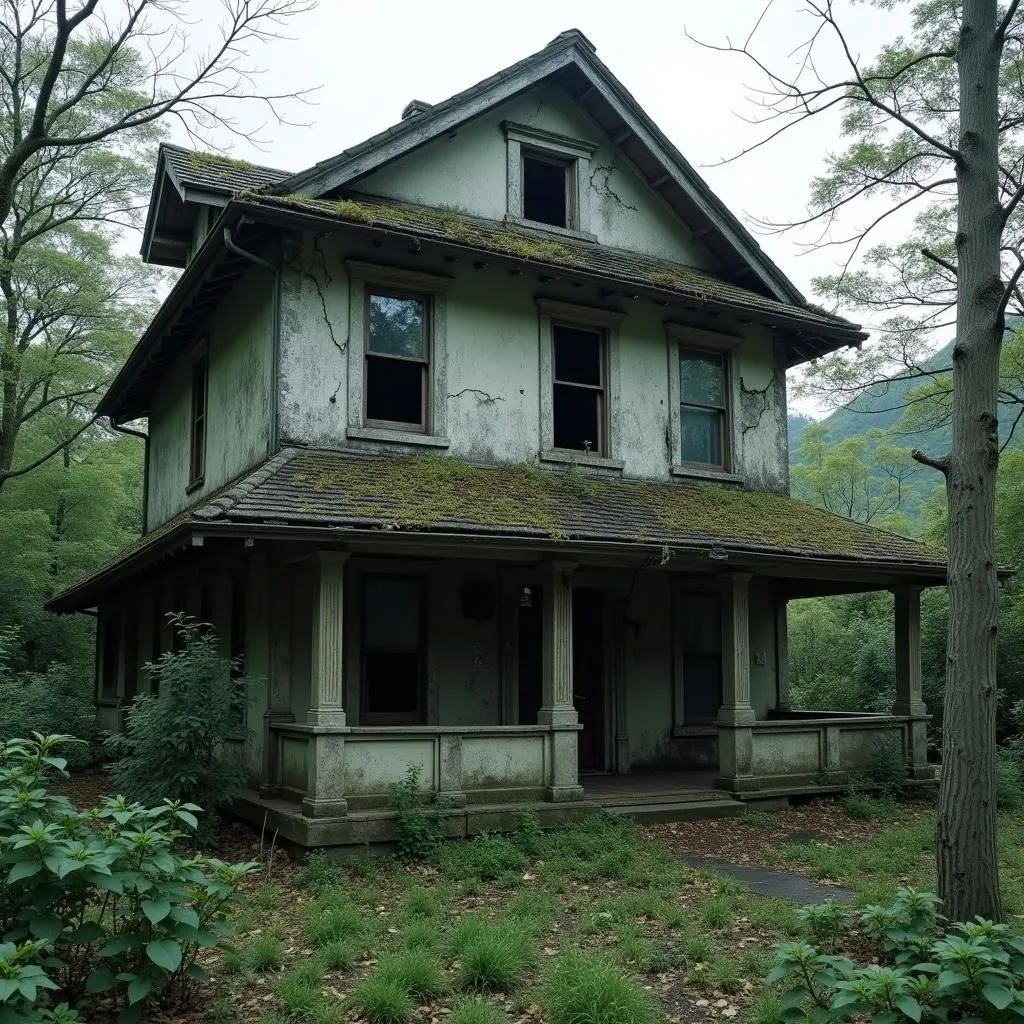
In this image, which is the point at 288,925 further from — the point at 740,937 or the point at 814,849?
the point at 814,849

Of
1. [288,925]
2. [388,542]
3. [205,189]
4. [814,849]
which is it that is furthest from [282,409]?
[814,849]

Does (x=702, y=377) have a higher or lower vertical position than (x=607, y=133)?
lower

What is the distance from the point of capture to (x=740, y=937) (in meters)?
6.95

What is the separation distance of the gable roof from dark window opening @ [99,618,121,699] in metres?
11.7

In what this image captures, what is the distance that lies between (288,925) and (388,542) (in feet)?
11.8

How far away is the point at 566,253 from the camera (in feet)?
43.2

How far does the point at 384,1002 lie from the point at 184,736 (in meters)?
4.70

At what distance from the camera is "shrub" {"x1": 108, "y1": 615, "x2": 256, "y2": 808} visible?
9.62 meters

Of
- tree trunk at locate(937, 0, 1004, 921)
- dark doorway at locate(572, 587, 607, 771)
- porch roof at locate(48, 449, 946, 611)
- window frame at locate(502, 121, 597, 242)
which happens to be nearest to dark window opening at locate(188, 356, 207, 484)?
porch roof at locate(48, 449, 946, 611)

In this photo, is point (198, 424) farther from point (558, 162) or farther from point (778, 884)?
point (778, 884)

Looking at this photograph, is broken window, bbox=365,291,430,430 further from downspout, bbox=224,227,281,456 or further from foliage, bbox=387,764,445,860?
Result: foliage, bbox=387,764,445,860

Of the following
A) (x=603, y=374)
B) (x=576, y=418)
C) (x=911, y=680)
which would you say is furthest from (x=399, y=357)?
(x=911, y=680)

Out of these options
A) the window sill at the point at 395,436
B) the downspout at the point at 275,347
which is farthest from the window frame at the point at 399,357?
the downspout at the point at 275,347

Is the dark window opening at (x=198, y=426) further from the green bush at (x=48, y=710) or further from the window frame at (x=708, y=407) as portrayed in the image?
the window frame at (x=708, y=407)
